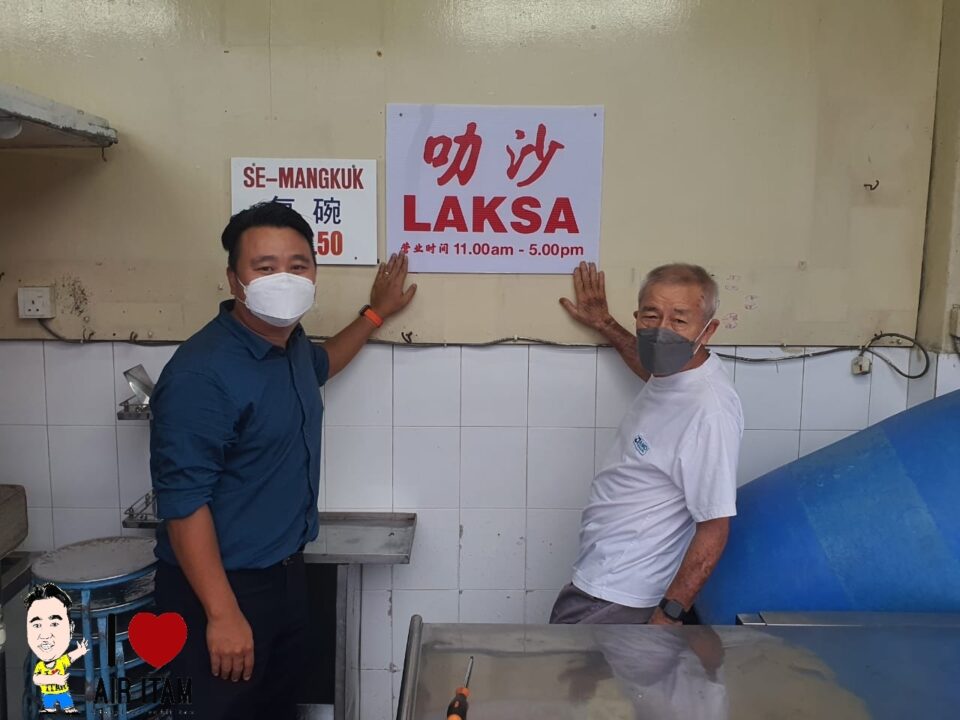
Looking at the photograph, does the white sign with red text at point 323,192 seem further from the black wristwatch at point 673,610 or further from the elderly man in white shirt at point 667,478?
the black wristwatch at point 673,610

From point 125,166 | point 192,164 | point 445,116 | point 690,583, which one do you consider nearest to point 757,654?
point 690,583

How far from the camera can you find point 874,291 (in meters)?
2.12

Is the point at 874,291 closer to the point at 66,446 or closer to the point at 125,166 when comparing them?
the point at 125,166

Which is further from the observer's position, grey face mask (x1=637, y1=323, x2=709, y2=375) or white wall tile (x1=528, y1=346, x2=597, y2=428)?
white wall tile (x1=528, y1=346, x2=597, y2=428)

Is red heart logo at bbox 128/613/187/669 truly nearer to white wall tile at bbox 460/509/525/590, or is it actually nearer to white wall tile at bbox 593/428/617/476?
white wall tile at bbox 460/509/525/590

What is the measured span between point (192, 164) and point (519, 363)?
110 cm

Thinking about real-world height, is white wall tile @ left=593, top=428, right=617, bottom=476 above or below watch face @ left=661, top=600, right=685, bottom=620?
above

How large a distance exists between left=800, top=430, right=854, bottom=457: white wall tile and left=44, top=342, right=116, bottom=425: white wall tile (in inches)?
82.0

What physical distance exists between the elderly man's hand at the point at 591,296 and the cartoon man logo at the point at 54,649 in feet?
5.04

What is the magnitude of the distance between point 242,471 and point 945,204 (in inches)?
78.4

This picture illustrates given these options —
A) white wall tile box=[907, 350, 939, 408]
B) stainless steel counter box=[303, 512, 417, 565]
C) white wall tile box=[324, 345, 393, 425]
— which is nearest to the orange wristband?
white wall tile box=[324, 345, 393, 425]

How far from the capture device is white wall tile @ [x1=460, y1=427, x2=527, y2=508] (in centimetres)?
220

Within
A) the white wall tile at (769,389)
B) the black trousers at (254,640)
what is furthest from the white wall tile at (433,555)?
the white wall tile at (769,389)

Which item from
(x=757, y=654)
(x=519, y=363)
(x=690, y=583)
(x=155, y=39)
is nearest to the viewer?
(x=757, y=654)
